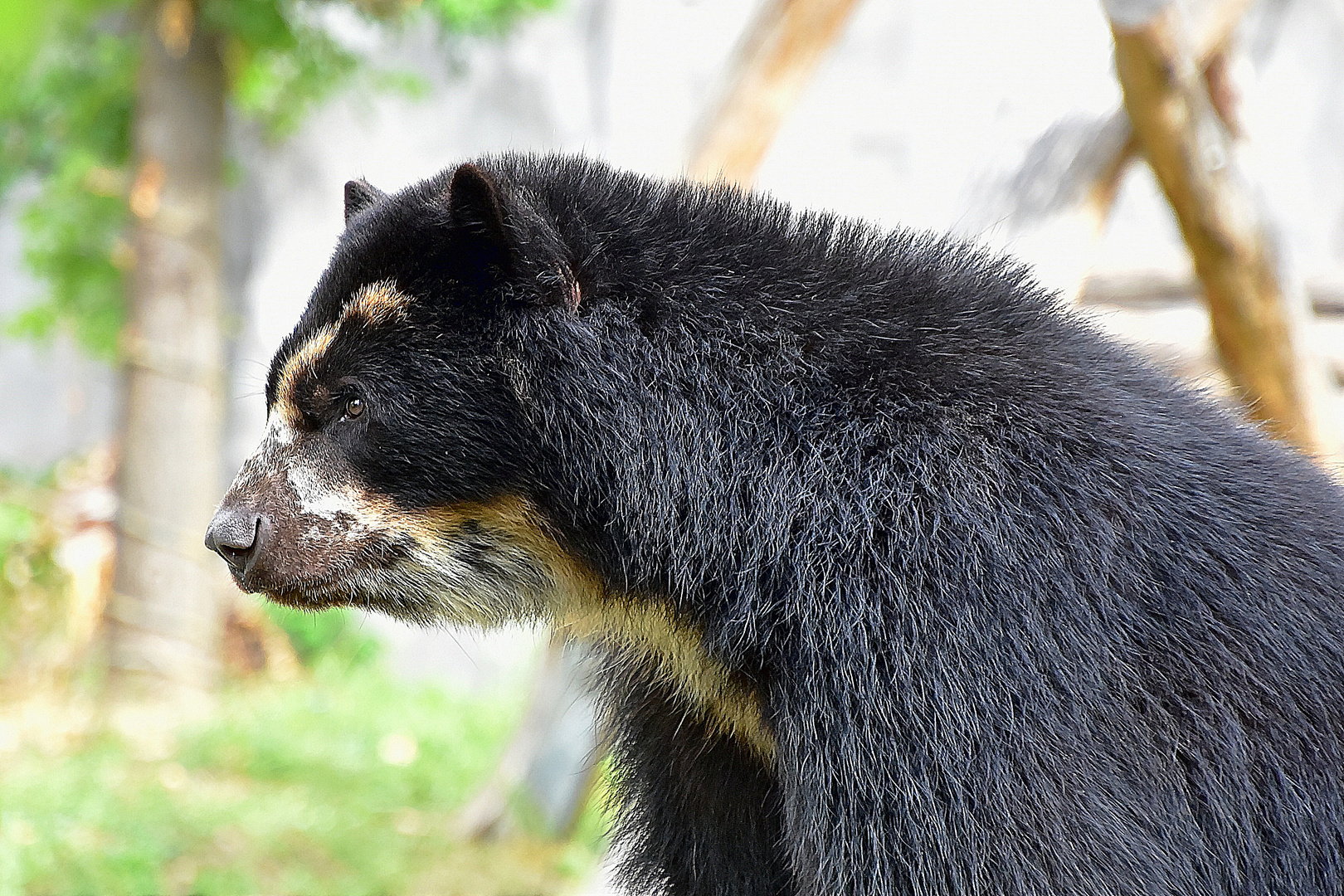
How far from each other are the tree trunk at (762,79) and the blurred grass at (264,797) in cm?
219

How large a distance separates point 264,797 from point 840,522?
4.18 meters

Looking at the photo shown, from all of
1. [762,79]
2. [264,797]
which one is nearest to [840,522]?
[762,79]

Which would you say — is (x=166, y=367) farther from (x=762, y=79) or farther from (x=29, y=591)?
(x=762, y=79)

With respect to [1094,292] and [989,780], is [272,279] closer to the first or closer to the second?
[1094,292]

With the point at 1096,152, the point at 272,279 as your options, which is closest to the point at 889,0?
the point at 272,279

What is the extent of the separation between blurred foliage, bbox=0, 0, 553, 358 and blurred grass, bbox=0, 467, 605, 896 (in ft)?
5.56

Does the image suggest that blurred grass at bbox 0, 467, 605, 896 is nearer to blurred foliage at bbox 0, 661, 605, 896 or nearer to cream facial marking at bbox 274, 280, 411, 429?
blurred foliage at bbox 0, 661, 605, 896

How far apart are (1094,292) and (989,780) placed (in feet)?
11.2

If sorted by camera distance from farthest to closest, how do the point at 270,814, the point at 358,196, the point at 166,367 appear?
the point at 166,367 → the point at 270,814 → the point at 358,196

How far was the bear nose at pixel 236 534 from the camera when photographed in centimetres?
225

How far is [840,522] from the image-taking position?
2.05 metres

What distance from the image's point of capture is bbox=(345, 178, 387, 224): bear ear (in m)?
2.55

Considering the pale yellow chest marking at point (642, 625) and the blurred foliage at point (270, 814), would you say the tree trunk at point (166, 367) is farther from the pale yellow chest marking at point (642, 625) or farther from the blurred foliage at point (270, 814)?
the pale yellow chest marking at point (642, 625)

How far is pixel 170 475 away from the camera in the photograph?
23.7 feet
